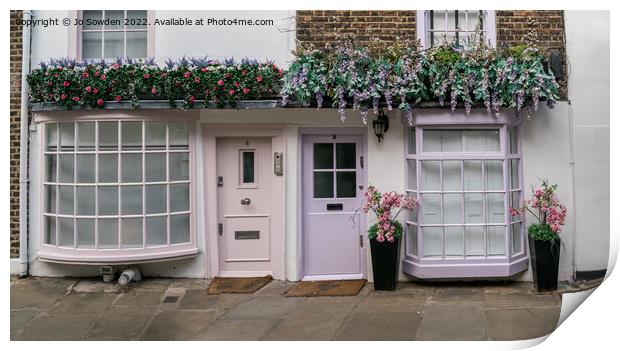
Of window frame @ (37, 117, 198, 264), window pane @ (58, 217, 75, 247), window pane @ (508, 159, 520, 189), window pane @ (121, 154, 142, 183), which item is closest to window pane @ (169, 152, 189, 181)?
window frame @ (37, 117, 198, 264)

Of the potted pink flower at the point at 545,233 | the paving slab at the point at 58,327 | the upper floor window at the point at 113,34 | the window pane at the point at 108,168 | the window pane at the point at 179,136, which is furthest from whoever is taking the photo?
the window pane at the point at 179,136

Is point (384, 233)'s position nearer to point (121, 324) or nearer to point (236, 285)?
point (236, 285)

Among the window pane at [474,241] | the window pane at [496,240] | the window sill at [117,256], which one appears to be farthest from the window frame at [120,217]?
the window pane at [496,240]

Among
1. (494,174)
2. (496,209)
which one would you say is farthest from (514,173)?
(496,209)

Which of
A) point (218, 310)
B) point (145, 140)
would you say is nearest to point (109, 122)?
point (145, 140)

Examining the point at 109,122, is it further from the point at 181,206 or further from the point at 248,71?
the point at 248,71

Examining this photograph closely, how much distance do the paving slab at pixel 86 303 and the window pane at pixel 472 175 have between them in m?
2.44

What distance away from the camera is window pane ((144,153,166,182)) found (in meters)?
3.60

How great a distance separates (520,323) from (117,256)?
100 inches

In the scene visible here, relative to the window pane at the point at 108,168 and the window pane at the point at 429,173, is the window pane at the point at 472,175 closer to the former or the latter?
the window pane at the point at 429,173

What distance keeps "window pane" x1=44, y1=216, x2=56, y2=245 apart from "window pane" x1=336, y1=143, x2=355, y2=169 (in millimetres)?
1907

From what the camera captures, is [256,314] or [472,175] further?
[472,175]

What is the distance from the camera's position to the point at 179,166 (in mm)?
3609

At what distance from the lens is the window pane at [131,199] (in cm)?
352
